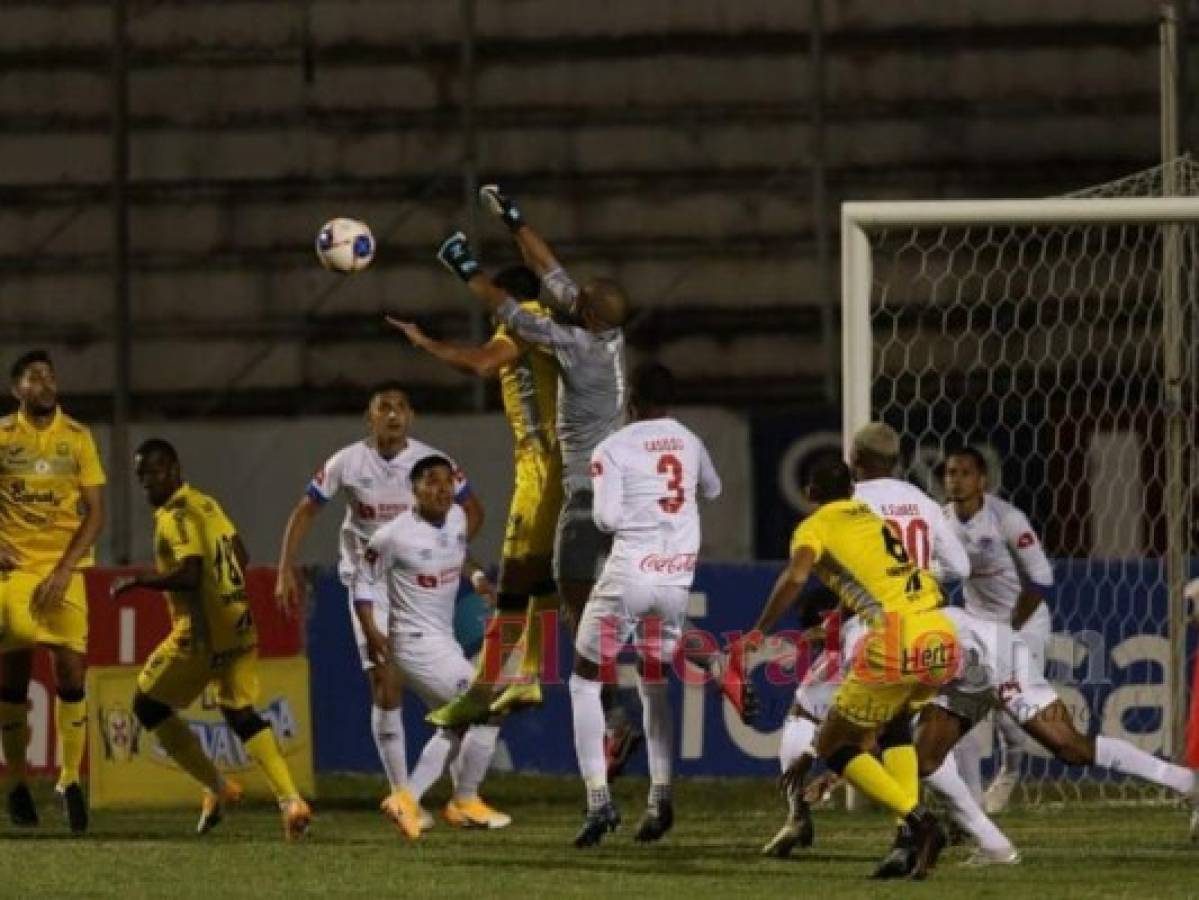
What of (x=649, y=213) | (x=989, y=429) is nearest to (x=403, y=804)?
(x=989, y=429)

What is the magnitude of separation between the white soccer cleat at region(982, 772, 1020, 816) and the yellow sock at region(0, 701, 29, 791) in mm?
4430

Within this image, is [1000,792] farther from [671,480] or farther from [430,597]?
[671,480]

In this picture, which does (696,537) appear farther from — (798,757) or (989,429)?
(989,429)

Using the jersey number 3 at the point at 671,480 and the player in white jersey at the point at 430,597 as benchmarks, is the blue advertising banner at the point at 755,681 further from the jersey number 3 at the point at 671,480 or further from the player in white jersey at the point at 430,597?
the jersey number 3 at the point at 671,480

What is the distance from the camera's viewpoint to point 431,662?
15.6m

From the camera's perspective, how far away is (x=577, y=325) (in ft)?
46.3

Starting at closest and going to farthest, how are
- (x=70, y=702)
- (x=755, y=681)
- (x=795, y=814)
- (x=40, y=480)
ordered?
(x=795, y=814), (x=70, y=702), (x=40, y=480), (x=755, y=681)

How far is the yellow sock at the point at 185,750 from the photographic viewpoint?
583 inches

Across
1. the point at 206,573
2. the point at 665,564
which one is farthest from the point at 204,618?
the point at 665,564

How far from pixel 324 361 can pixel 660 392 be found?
790cm

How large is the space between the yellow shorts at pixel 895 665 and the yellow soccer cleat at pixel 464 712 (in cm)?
271

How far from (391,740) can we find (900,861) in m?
3.88

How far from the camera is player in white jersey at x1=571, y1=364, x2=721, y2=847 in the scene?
44.1 ft

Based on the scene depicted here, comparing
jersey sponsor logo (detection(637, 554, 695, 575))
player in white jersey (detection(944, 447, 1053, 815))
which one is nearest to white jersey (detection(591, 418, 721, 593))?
jersey sponsor logo (detection(637, 554, 695, 575))
